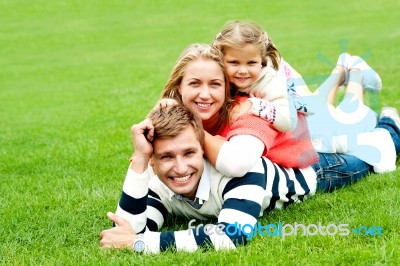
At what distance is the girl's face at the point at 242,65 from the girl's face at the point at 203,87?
13.0 inches

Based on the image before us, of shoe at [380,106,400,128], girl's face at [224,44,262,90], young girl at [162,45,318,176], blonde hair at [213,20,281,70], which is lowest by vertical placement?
shoe at [380,106,400,128]

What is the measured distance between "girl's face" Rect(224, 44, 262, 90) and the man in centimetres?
75

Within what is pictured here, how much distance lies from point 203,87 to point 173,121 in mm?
502

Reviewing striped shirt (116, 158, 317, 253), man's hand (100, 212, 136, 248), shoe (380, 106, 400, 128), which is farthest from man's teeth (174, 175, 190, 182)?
shoe (380, 106, 400, 128)

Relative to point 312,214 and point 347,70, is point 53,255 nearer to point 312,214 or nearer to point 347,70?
point 312,214

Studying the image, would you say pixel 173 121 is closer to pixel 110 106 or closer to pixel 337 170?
pixel 337 170

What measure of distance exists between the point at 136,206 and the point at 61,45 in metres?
19.3

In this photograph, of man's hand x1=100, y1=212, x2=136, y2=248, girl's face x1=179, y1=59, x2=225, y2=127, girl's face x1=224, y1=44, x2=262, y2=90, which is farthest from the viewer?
girl's face x1=224, y1=44, x2=262, y2=90

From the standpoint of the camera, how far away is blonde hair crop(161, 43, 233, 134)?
4.38m

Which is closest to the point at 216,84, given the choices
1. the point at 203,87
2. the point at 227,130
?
the point at 203,87

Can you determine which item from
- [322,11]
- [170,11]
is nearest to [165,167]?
[322,11]

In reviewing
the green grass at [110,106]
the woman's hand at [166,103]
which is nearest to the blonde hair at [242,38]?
the green grass at [110,106]

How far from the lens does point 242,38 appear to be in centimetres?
473

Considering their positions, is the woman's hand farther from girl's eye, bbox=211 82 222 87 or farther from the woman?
girl's eye, bbox=211 82 222 87
